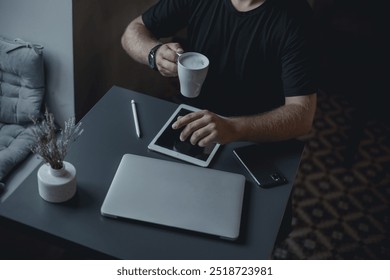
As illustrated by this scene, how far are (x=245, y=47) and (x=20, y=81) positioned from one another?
96 cm

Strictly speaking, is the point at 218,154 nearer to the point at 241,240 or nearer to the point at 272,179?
the point at 272,179

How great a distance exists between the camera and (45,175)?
1227 millimetres

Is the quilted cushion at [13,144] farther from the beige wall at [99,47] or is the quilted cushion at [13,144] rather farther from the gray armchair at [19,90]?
the beige wall at [99,47]

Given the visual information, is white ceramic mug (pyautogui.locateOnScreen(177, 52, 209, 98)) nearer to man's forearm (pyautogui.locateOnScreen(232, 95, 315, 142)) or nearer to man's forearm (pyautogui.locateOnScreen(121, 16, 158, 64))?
man's forearm (pyautogui.locateOnScreen(232, 95, 315, 142))

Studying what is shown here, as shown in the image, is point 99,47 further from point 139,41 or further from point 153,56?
point 153,56

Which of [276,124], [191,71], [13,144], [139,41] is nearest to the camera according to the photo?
[191,71]

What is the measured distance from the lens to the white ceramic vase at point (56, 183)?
1.21 meters

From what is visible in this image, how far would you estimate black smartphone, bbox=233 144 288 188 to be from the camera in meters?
1.37

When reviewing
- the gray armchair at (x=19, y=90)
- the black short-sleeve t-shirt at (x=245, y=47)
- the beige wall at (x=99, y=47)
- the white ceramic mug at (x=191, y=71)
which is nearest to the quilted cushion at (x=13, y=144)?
the gray armchair at (x=19, y=90)

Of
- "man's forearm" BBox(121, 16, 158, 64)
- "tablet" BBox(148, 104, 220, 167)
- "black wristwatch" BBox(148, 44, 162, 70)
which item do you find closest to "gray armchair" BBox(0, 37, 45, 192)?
"man's forearm" BBox(121, 16, 158, 64)

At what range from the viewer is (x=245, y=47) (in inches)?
68.2

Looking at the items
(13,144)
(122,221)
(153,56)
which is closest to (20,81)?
(13,144)

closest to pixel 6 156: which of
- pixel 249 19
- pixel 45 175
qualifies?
pixel 45 175

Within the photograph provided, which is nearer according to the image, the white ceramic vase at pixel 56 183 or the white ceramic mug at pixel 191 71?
the white ceramic vase at pixel 56 183
